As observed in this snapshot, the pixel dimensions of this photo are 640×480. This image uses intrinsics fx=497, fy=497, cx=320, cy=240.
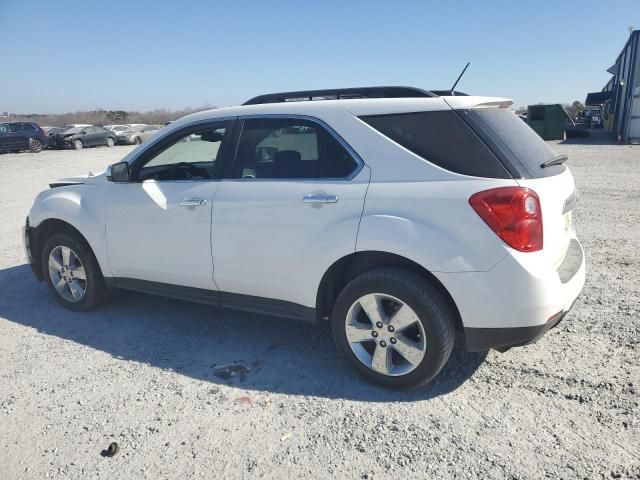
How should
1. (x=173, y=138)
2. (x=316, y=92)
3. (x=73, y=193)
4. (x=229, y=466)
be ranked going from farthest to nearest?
(x=73, y=193), (x=173, y=138), (x=316, y=92), (x=229, y=466)

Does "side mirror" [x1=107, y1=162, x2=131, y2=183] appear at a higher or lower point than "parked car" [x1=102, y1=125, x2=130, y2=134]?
lower

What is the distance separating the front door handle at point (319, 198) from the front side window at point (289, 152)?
156 mm

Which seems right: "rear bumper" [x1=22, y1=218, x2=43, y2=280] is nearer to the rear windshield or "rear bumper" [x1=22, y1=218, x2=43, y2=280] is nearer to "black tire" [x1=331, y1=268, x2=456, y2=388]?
"black tire" [x1=331, y1=268, x2=456, y2=388]

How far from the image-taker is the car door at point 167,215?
3771 millimetres

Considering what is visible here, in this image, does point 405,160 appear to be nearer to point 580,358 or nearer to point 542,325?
point 542,325

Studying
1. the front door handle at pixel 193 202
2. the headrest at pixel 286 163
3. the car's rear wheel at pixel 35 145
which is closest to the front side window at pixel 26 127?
A: the car's rear wheel at pixel 35 145

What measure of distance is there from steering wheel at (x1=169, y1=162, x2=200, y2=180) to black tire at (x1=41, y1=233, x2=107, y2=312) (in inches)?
41.6

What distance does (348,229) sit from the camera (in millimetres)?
3117

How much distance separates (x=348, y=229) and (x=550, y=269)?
1189 mm

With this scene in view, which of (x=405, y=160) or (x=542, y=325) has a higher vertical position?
(x=405, y=160)

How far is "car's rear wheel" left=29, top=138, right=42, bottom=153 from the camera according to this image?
1097 inches

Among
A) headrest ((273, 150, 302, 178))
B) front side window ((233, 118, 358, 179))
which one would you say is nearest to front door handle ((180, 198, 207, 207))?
front side window ((233, 118, 358, 179))

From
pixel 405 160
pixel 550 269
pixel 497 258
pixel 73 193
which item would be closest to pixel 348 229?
pixel 405 160

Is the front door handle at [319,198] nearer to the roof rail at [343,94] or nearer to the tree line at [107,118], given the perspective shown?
the roof rail at [343,94]
